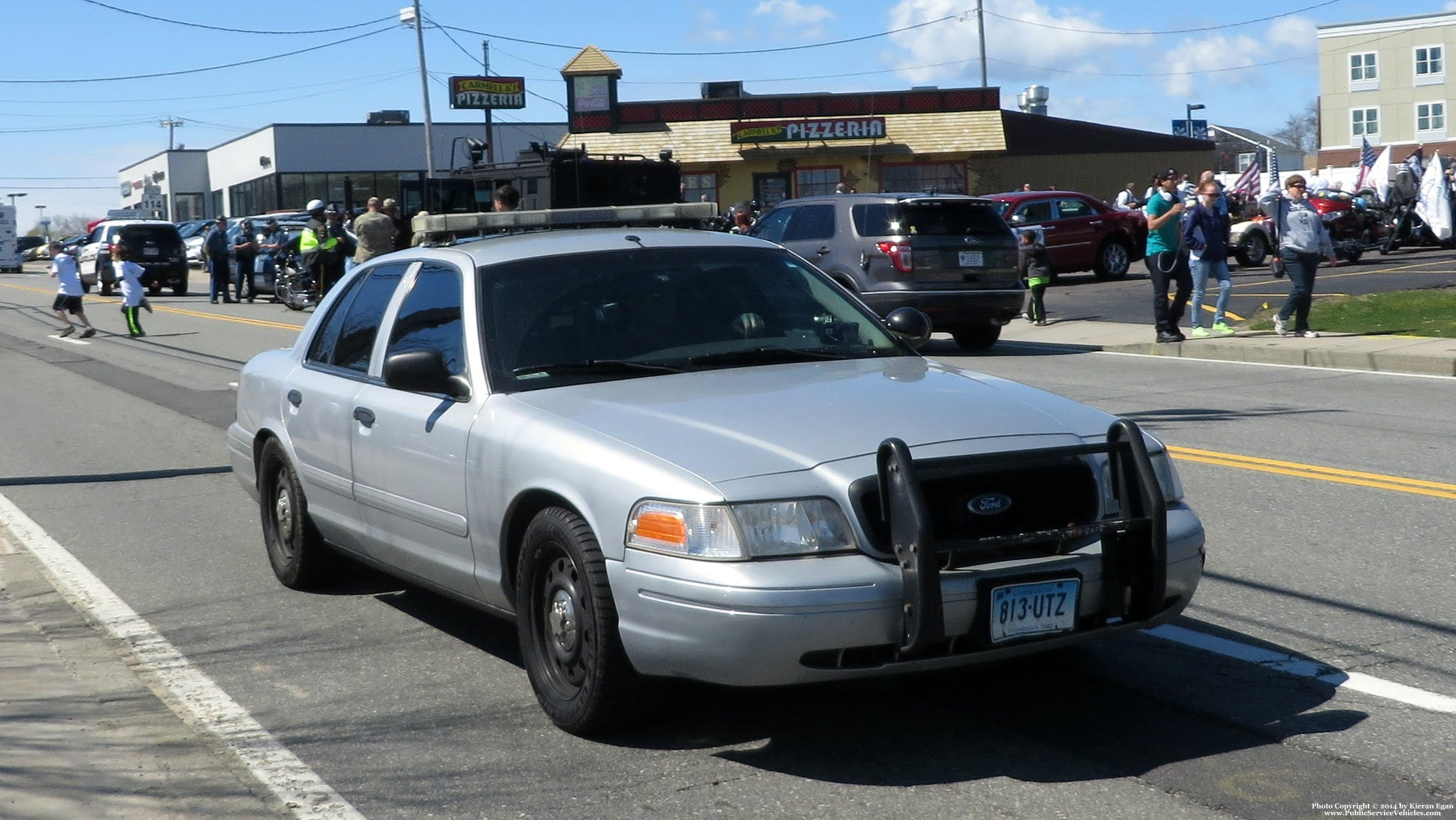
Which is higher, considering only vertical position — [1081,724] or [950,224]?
[950,224]

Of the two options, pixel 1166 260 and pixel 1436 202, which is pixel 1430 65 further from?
pixel 1166 260

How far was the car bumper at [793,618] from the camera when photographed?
4164 millimetres

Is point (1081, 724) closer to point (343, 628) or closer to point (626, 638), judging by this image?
point (626, 638)

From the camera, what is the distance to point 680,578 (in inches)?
168

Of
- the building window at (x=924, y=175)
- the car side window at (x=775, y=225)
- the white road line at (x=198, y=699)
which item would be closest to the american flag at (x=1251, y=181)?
the building window at (x=924, y=175)

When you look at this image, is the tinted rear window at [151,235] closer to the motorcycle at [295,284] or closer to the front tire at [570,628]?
the motorcycle at [295,284]

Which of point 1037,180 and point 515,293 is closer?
point 515,293

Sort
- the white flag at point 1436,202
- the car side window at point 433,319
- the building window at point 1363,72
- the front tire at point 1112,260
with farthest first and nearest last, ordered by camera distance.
→ the building window at point 1363,72 < the white flag at point 1436,202 < the front tire at point 1112,260 < the car side window at point 433,319

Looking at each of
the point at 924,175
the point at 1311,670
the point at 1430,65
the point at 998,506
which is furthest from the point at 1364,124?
the point at 998,506

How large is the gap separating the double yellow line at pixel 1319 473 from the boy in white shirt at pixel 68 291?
66.6 feet

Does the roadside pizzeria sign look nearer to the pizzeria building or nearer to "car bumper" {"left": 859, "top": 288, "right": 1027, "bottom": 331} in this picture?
the pizzeria building

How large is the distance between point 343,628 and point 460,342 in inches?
59.8

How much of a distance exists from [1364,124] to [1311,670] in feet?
270

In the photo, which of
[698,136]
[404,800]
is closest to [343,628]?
[404,800]
